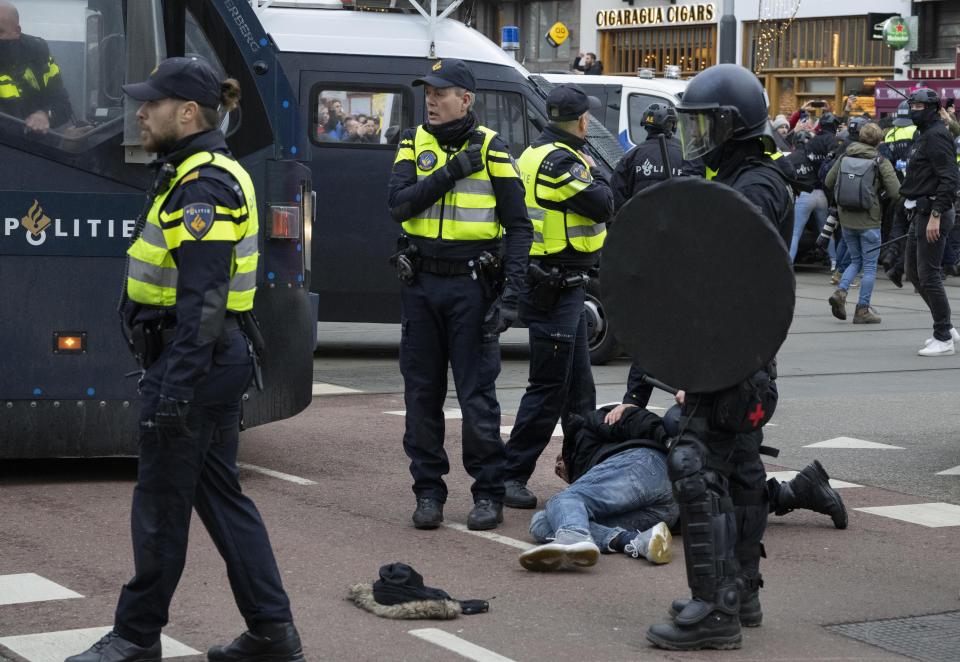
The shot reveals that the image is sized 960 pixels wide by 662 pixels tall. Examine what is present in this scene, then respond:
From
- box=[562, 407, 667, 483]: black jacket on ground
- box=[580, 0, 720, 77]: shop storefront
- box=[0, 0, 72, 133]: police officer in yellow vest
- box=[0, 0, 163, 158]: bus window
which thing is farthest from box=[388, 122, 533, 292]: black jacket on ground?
box=[580, 0, 720, 77]: shop storefront

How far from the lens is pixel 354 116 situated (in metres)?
13.1

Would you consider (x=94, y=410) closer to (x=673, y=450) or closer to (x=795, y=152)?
(x=673, y=450)

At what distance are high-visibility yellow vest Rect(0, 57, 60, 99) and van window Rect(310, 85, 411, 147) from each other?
514 cm

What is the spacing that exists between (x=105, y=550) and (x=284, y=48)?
6.94 meters

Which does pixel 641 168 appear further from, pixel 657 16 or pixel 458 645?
pixel 657 16

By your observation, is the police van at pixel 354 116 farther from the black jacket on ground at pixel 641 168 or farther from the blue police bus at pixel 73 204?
the blue police bus at pixel 73 204

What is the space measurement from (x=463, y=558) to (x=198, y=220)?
2.32 m

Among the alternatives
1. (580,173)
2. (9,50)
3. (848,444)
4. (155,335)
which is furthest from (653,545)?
(9,50)

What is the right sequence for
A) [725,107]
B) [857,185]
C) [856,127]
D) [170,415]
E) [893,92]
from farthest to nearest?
[893,92] < [856,127] < [857,185] < [725,107] < [170,415]

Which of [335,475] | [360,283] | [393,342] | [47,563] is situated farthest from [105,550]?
[393,342]

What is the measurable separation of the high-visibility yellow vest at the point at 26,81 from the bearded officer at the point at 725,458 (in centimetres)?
339

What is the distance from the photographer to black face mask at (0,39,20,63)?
7816mm

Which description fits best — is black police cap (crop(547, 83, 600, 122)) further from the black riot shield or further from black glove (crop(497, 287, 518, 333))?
the black riot shield

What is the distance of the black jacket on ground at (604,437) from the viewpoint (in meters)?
7.23
